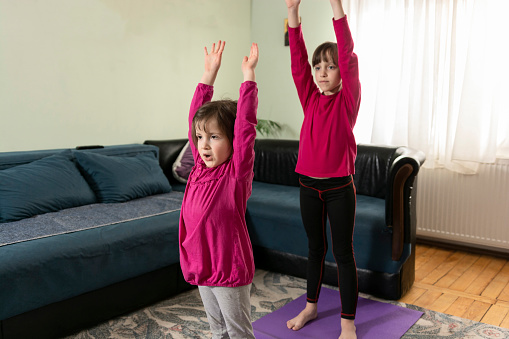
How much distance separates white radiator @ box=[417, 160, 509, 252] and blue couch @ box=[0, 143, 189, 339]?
189 centimetres

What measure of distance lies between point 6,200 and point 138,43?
1.60 meters

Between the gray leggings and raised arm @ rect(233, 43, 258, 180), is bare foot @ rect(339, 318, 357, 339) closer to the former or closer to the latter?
the gray leggings

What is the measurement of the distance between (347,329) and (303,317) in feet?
0.75

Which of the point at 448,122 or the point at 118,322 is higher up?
the point at 448,122

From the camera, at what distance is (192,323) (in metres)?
2.17

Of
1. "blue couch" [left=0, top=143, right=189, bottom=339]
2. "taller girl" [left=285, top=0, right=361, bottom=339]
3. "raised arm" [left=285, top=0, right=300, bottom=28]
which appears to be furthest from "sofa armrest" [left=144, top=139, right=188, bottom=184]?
"raised arm" [left=285, top=0, right=300, bottom=28]

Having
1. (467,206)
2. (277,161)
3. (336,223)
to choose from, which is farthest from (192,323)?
(467,206)

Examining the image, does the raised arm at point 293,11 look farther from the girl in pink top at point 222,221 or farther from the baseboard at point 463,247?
the baseboard at point 463,247

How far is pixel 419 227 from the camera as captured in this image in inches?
136

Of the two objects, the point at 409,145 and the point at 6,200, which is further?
the point at 409,145

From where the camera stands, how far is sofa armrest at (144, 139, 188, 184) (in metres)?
3.42

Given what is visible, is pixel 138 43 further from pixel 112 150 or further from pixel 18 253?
pixel 18 253

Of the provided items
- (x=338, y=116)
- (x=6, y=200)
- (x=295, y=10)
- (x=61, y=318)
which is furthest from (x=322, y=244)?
(x=6, y=200)

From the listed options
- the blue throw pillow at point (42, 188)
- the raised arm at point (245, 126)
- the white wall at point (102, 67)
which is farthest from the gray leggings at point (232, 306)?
the white wall at point (102, 67)
